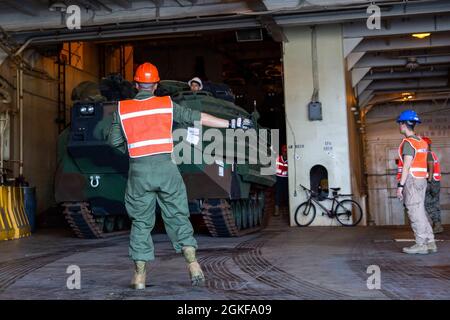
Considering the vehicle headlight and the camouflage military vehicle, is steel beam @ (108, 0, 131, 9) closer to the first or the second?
the camouflage military vehicle

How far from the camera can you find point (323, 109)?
13.8 meters

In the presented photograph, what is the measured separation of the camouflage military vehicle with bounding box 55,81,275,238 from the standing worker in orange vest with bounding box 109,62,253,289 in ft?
13.2

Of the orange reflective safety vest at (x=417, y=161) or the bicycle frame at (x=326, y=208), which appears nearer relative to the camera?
the orange reflective safety vest at (x=417, y=161)

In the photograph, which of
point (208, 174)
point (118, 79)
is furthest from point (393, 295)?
point (118, 79)

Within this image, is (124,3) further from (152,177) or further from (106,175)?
(152,177)

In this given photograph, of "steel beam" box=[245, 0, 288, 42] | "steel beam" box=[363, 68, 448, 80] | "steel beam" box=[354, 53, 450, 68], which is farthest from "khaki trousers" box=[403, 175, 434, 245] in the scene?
"steel beam" box=[363, 68, 448, 80]

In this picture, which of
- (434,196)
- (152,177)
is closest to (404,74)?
(434,196)

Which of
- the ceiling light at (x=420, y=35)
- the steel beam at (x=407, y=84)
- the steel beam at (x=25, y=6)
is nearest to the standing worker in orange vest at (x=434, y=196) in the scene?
the ceiling light at (x=420, y=35)

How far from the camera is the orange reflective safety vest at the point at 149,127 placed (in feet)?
16.5

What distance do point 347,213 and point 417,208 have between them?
5954 millimetres

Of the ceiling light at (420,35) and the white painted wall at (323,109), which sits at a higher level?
the ceiling light at (420,35)

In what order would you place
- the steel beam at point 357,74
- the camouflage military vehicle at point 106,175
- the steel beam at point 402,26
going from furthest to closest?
the steel beam at point 357,74 → the steel beam at point 402,26 → the camouflage military vehicle at point 106,175

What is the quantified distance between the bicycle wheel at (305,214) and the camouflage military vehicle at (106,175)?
3264 mm

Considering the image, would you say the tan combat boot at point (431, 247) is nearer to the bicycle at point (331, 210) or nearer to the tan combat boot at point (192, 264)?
the tan combat boot at point (192, 264)
